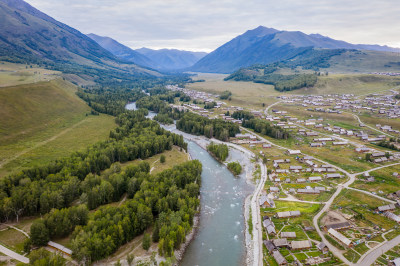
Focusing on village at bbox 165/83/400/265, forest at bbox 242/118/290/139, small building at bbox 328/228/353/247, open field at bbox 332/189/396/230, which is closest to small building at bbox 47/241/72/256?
village at bbox 165/83/400/265

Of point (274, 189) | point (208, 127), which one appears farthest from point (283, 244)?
→ point (208, 127)

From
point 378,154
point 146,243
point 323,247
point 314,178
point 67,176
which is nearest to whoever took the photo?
point 146,243

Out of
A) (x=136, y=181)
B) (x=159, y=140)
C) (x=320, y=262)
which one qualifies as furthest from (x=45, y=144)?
(x=320, y=262)

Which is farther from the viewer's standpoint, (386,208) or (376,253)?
(386,208)

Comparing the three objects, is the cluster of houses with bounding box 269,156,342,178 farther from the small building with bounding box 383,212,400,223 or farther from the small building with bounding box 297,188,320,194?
the small building with bounding box 383,212,400,223

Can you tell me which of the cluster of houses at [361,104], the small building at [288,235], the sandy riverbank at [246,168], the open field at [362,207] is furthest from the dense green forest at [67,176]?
the cluster of houses at [361,104]

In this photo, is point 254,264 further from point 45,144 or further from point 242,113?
point 242,113

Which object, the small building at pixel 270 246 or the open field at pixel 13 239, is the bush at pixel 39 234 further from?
the small building at pixel 270 246

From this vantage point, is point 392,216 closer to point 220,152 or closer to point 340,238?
point 340,238
